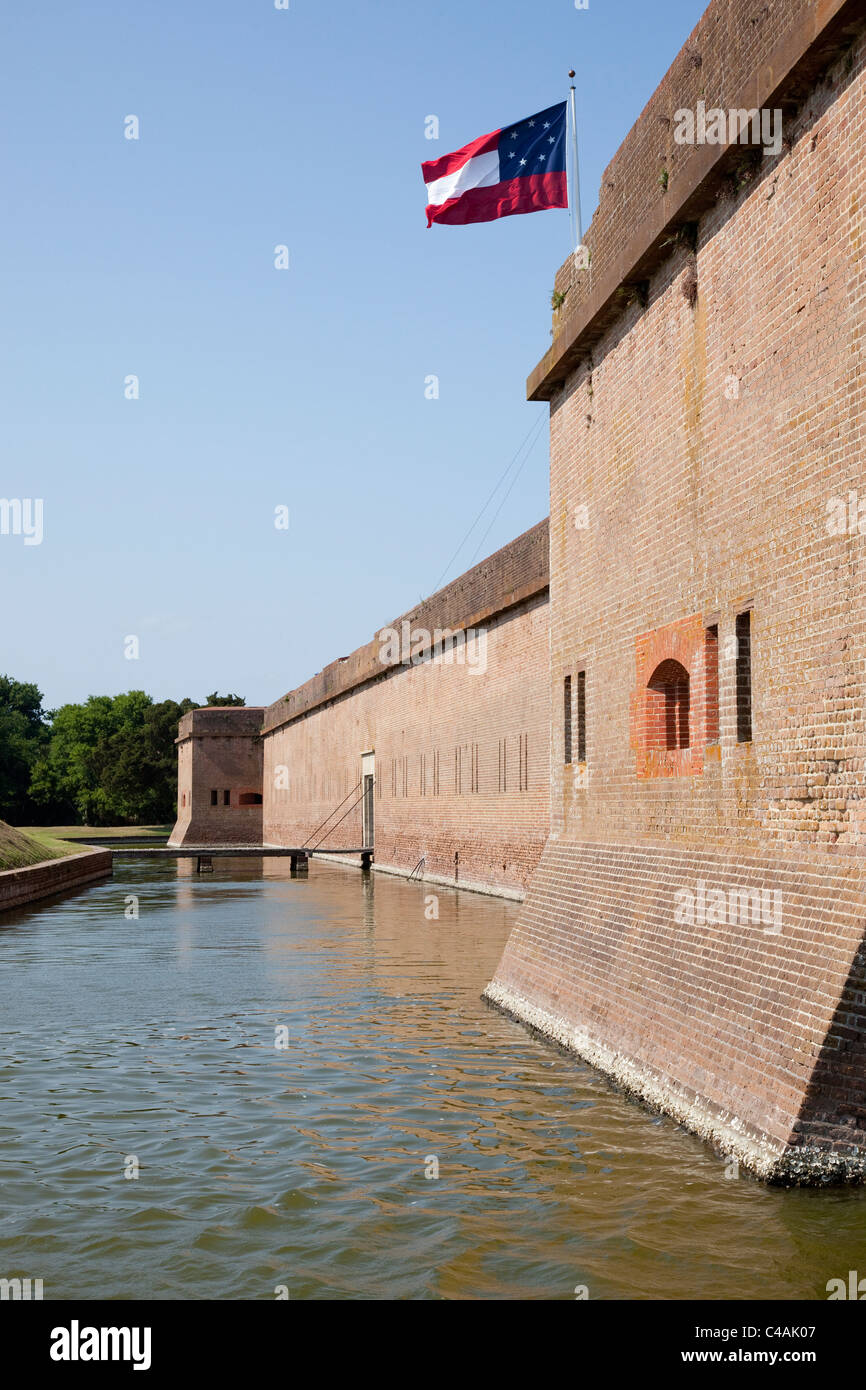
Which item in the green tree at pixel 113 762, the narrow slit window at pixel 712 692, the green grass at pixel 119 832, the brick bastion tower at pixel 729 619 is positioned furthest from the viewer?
the green tree at pixel 113 762

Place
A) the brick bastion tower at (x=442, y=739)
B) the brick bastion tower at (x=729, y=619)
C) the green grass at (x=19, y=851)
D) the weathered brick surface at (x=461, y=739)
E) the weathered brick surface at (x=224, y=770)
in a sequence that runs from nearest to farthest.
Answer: the brick bastion tower at (x=729, y=619)
the weathered brick surface at (x=461, y=739)
the brick bastion tower at (x=442, y=739)
the green grass at (x=19, y=851)
the weathered brick surface at (x=224, y=770)

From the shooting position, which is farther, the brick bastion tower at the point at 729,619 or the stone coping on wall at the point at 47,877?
the stone coping on wall at the point at 47,877

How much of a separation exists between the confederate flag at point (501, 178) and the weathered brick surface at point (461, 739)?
7.31 m

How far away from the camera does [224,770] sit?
5725cm

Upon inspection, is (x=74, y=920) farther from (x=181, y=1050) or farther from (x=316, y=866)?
(x=316, y=866)

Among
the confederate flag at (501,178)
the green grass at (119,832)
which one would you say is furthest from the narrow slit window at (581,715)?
the green grass at (119,832)

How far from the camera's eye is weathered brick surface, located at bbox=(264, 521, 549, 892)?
2062 centimetres

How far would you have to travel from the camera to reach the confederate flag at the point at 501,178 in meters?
12.2

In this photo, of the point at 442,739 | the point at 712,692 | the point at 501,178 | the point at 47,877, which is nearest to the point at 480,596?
the point at 442,739

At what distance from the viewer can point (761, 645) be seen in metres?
7.29

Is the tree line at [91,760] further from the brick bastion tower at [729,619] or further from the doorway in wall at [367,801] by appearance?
the brick bastion tower at [729,619]

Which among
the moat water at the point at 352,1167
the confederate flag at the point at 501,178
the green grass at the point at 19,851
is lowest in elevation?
the moat water at the point at 352,1167
